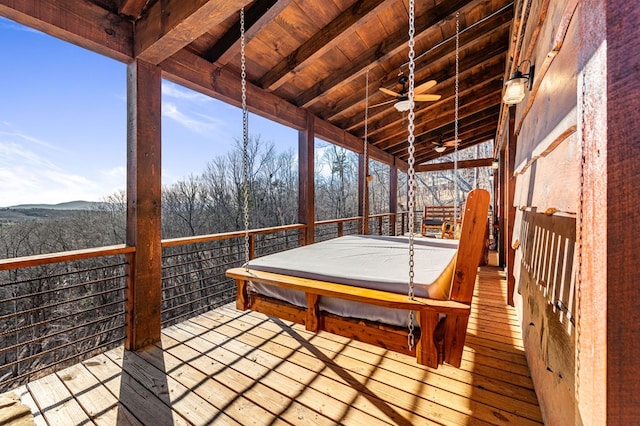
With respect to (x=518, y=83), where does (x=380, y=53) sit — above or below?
above

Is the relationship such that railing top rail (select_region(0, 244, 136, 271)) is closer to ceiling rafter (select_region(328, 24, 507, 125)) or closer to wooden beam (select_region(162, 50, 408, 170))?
wooden beam (select_region(162, 50, 408, 170))

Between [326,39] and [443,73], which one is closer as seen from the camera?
[326,39]

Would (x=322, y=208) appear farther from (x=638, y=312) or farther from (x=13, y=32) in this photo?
(x=638, y=312)

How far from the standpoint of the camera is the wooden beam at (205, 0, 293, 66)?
203 centimetres

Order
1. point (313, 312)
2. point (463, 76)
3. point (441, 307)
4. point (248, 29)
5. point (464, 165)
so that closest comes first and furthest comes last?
point (441, 307)
point (313, 312)
point (248, 29)
point (463, 76)
point (464, 165)

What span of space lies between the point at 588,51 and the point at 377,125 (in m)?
5.18

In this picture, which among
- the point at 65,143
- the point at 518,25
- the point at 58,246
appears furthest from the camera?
the point at 65,143

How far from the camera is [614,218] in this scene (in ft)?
1.52

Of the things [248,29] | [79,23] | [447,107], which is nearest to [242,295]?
[248,29]

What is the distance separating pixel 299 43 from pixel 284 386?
3.17 metres

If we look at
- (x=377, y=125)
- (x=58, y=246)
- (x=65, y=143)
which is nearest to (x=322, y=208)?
(x=377, y=125)

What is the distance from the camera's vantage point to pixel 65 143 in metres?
10.4

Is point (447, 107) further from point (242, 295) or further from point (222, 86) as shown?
point (242, 295)

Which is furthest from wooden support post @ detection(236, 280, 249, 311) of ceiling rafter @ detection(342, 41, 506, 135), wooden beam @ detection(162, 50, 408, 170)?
ceiling rafter @ detection(342, 41, 506, 135)
